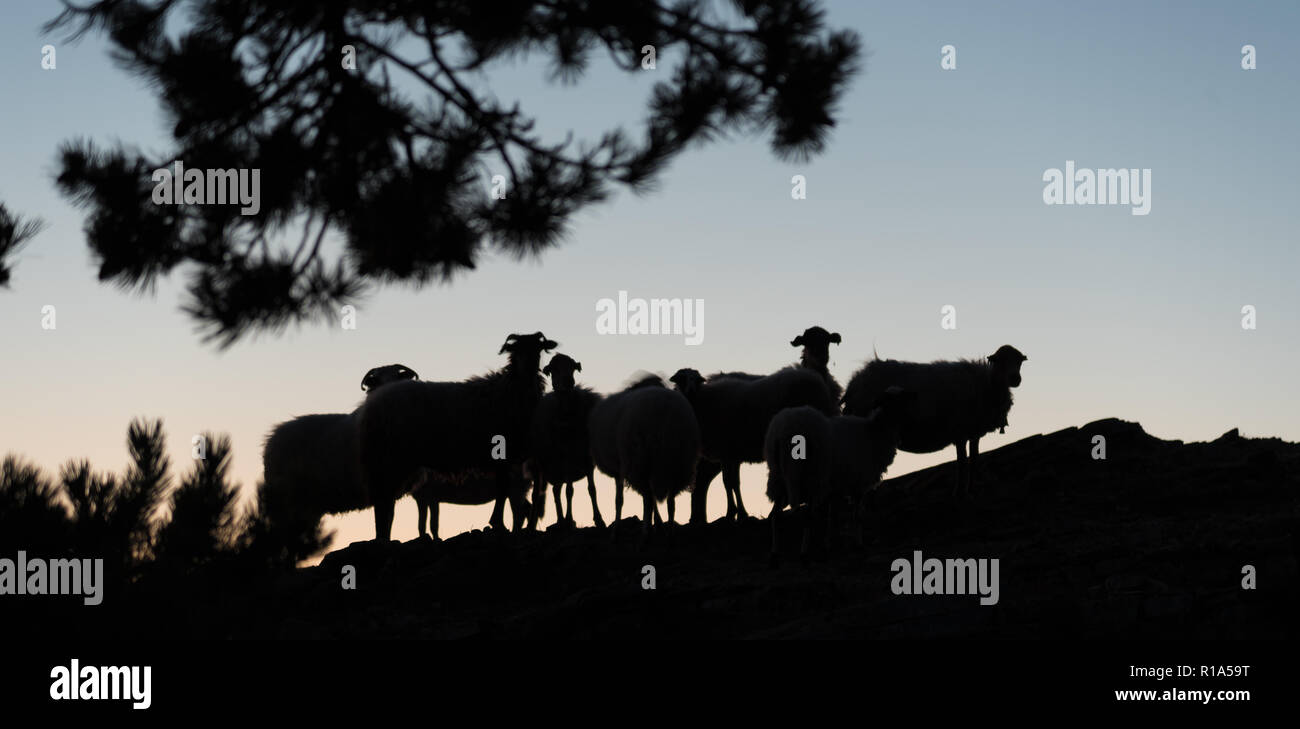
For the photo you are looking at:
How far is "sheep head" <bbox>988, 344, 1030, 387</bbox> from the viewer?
1819 cm

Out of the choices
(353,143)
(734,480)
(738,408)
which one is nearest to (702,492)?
(734,480)

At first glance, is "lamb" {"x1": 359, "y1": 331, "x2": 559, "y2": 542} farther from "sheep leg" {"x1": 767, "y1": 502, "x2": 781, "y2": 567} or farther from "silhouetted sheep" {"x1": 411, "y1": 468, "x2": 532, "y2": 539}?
"sheep leg" {"x1": 767, "y1": 502, "x2": 781, "y2": 567}

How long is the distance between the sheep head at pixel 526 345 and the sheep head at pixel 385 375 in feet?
7.23

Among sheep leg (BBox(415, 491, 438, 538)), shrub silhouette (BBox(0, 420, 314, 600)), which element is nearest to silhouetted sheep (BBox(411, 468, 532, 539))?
sheep leg (BBox(415, 491, 438, 538))

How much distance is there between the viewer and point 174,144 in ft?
27.5

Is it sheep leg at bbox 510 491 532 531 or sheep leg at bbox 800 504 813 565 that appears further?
sheep leg at bbox 510 491 532 531

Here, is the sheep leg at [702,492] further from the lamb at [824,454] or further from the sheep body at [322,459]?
the sheep body at [322,459]

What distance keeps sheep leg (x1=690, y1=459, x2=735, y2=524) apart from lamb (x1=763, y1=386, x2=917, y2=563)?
6.91ft

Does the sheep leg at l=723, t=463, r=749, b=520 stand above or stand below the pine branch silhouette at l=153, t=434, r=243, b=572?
below
